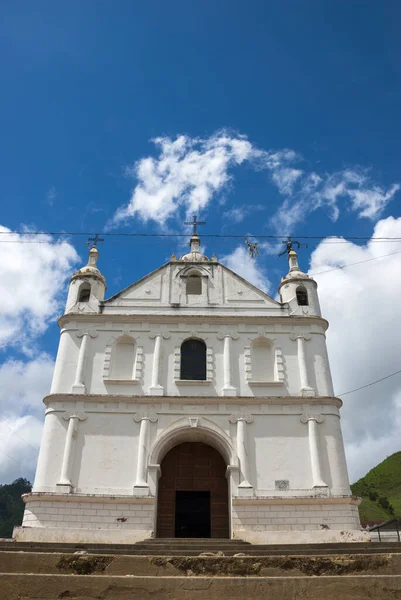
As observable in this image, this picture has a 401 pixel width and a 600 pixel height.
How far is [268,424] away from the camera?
18891 millimetres

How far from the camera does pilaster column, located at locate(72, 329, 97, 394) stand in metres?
19.4

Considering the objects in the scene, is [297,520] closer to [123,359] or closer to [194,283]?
[123,359]

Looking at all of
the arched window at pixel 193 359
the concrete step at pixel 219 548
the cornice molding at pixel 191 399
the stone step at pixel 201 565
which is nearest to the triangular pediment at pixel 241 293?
the arched window at pixel 193 359

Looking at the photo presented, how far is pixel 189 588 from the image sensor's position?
18.7 feet

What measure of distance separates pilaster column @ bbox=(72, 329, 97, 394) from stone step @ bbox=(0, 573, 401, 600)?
13.9 m

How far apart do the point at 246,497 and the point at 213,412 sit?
10.6ft

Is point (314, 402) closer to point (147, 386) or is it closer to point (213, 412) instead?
point (213, 412)

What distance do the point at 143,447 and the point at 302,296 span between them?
959 cm

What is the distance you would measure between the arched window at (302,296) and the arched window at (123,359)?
7.52m

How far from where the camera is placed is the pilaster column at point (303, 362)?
64.0ft

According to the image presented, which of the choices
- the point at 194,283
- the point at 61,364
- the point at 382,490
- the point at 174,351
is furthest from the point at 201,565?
the point at 382,490

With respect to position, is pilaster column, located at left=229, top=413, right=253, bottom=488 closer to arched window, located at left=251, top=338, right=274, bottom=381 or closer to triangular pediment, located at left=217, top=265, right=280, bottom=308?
arched window, located at left=251, top=338, right=274, bottom=381

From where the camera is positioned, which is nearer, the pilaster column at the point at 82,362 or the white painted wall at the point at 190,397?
the white painted wall at the point at 190,397

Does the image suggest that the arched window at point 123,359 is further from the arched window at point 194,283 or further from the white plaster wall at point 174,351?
the arched window at point 194,283
